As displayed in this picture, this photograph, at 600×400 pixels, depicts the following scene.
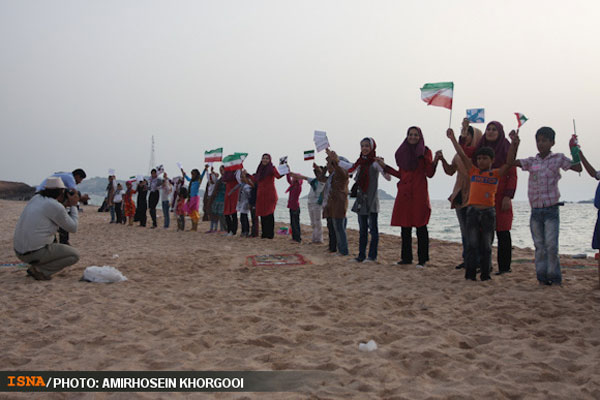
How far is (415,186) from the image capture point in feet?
20.1

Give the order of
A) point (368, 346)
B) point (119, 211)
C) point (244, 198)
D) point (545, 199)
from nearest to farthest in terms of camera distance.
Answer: point (368, 346)
point (545, 199)
point (244, 198)
point (119, 211)

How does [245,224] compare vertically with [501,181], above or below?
below

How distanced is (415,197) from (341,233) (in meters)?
1.76

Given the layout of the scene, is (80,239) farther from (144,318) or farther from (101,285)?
(144,318)

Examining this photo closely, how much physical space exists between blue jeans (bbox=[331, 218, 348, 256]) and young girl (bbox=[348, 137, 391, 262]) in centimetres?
69

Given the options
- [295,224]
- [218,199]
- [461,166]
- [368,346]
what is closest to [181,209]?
[218,199]

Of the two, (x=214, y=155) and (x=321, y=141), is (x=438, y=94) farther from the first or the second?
(x=214, y=155)

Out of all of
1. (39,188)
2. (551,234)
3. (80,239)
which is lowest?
(80,239)

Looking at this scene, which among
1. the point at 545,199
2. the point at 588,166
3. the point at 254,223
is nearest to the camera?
the point at 588,166

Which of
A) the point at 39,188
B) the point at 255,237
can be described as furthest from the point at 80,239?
the point at 39,188

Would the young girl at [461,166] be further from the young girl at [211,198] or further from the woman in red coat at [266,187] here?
the young girl at [211,198]

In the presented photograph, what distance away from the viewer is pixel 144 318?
3645mm

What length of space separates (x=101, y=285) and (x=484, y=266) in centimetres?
466

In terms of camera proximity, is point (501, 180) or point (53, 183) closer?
point (53, 183)
